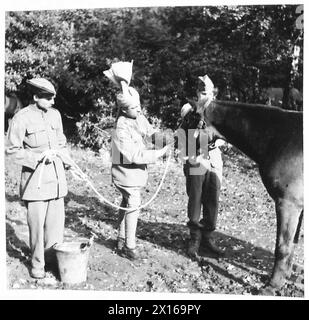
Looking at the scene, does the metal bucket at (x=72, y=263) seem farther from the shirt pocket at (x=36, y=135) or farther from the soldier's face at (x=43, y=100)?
the soldier's face at (x=43, y=100)

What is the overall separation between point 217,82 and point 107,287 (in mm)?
6206

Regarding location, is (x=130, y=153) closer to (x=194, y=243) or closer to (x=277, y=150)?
(x=194, y=243)

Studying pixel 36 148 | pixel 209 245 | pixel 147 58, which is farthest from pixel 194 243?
pixel 147 58

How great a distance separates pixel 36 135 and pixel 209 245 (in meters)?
2.55

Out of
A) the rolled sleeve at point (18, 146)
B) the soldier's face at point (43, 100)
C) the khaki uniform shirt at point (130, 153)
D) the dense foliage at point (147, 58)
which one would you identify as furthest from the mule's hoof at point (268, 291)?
the dense foliage at point (147, 58)

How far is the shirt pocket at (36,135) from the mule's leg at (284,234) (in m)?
2.53

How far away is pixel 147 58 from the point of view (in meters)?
9.19

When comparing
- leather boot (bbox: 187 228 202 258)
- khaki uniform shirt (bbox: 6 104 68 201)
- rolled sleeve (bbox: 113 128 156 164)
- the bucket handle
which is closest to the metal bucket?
the bucket handle

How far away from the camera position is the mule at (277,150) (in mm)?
3729

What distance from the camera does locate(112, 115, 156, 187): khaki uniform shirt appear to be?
13.7 ft

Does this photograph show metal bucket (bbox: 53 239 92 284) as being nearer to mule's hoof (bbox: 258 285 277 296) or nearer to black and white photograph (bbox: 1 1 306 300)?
black and white photograph (bbox: 1 1 306 300)

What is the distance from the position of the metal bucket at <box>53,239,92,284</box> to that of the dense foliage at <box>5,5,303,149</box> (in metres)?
5.25
